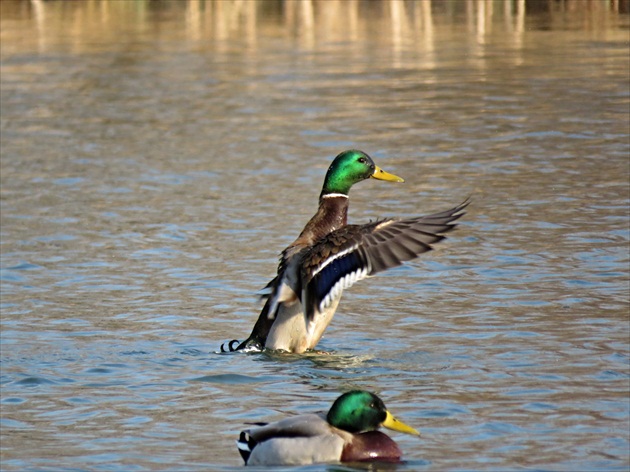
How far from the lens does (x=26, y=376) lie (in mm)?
9195

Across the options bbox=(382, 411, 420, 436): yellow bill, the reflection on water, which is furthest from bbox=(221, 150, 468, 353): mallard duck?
bbox=(382, 411, 420, 436): yellow bill

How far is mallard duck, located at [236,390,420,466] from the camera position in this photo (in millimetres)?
6992

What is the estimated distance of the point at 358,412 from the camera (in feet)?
23.7

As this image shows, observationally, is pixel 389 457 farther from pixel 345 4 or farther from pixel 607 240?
pixel 345 4

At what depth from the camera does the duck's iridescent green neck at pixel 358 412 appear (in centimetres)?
722

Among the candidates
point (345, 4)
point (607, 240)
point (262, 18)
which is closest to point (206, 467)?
point (607, 240)

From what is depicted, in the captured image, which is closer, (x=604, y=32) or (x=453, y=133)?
(x=453, y=133)

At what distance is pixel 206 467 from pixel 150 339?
10.1 ft

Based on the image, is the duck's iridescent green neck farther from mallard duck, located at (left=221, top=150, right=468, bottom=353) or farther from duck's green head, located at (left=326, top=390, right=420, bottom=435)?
mallard duck, located at (left=221, top=150, right=468, bottom=353)

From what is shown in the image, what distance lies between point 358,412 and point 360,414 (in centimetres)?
2

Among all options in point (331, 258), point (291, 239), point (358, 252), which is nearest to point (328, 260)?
point (331, 258)

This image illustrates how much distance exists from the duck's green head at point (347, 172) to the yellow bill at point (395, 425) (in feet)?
9.49

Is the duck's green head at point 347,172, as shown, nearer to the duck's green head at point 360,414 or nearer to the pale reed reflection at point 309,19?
the duck's green head at point 360,414

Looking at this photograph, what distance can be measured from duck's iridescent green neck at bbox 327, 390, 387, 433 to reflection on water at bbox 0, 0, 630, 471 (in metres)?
0.29
